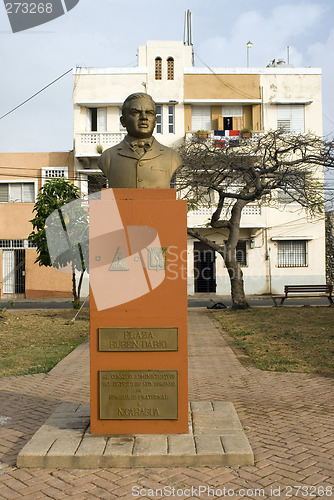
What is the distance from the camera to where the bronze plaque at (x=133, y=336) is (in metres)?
4.49

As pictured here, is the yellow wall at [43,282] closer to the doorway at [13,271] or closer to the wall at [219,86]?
the doorway at [13,271]

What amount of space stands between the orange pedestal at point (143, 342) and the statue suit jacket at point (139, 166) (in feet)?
1.41

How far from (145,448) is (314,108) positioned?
23858mm

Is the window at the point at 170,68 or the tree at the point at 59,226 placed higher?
the window at the point at 170,68

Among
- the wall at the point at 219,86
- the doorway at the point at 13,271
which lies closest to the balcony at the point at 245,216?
the wall at the point at 219,86

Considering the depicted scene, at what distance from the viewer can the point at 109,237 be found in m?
4.58

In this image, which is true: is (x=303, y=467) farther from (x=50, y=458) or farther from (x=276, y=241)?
(x=276, y=241)

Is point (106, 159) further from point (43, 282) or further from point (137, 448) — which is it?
point (43, 282)

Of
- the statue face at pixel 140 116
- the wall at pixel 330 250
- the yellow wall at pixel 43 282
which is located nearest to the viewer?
the statue face at pixel 140 116

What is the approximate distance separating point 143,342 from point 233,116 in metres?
22.3

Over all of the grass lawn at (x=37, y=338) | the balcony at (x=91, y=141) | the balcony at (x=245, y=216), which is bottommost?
the grass lawn at (x=37, y=338)

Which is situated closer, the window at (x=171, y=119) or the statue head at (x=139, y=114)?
the statue head at (x=139, y=114)

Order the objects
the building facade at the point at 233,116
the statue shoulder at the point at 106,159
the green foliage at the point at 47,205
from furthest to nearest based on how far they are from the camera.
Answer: the building facade at the point at 233,116, the green foliage at the point at 47,205, the statue shoulder at the point at 106,159

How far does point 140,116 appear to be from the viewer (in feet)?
15.9
